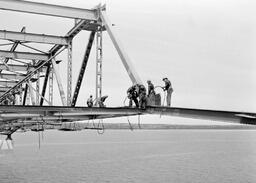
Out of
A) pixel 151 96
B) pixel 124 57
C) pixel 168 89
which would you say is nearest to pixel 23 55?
pixel 124 57

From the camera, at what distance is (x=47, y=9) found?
23.5 meters

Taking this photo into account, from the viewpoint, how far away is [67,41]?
27875 mm

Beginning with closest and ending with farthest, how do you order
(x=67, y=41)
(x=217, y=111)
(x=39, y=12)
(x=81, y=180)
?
(x=217, y=111)
(x=39, y=12)
(x=67, y=41)
(x=81, y=180)

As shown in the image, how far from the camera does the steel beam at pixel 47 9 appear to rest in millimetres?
22766

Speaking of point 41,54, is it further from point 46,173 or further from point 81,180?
point 46,173

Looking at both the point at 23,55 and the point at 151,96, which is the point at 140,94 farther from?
the point at 23,55

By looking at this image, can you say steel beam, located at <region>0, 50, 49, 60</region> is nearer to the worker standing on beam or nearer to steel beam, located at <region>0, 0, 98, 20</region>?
steel beam, located at <region>0, 0, 98, 20</region>

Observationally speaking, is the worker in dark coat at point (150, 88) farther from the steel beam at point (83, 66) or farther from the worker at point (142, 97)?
the steel beam at point (83, 66)

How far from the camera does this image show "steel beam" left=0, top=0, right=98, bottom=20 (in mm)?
22766

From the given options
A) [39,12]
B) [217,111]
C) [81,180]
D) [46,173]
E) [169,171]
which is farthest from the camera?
[169,171]

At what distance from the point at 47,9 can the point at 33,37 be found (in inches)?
198

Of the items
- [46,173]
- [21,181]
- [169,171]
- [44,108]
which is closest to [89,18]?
[44,108]

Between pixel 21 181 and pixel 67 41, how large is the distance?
37496 millimetres

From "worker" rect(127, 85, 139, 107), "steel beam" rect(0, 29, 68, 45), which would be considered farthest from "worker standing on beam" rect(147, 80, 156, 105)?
"steel beam" rect(0, 29, 68, 45)
